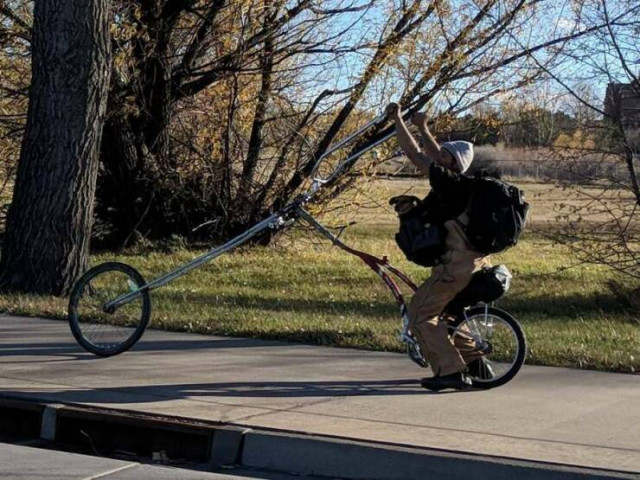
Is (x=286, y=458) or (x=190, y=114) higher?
(x=190, y=114)

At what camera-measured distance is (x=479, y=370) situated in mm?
7152

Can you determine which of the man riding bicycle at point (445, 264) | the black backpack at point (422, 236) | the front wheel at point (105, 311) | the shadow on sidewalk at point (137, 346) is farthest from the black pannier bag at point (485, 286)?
the front wheel at point (105, 311)

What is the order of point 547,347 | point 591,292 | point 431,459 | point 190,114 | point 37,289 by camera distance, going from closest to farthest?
1. point 431,459
2. point 547,347
3. point 37,289
4. point 591,292
5. point 190,114

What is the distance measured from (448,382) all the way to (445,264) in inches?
32.4

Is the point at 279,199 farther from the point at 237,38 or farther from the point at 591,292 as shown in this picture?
the point at 591,292

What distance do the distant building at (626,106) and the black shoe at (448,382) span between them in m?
6.91

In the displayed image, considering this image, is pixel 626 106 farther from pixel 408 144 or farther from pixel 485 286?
pixel 485 286

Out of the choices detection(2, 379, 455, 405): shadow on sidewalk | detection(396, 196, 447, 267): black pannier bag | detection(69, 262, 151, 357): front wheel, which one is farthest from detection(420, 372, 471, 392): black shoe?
detection(69, 262, 151, 357): front wheel

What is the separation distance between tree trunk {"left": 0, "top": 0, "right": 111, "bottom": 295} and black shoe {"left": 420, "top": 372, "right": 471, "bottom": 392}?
5874 millimetres

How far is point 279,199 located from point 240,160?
3.64 feet

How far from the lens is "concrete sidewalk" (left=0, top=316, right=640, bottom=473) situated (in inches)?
229

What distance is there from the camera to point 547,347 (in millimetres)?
8688

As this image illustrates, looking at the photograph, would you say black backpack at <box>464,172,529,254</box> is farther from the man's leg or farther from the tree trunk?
the tree trunk

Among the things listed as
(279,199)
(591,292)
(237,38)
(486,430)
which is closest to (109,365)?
(486,430)
